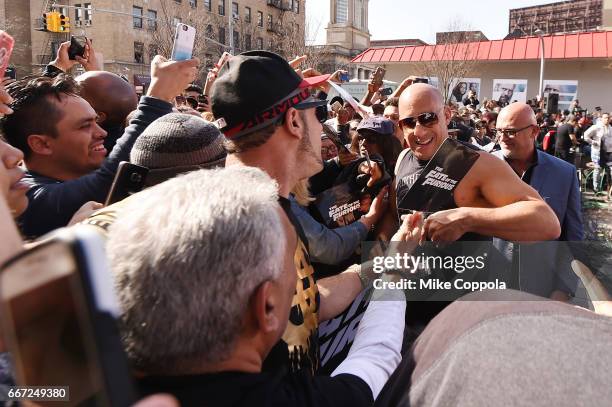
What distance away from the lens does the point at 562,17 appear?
65438 mm

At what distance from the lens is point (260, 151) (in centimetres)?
204

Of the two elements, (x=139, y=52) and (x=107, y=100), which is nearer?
(x=107, y=100)

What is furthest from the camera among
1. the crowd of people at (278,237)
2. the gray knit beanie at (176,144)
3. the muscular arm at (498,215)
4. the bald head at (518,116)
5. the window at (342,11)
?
the window at (342,11)

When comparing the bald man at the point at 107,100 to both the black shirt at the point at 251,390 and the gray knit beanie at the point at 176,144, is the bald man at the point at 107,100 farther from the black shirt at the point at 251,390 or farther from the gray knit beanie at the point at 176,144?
the black shirt at the point at 251,390

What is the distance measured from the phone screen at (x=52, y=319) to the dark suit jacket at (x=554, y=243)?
9.16 ft

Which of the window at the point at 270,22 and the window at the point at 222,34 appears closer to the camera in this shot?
the window at the point at 222,34

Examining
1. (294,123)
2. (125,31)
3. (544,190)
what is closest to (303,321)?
(294,123)

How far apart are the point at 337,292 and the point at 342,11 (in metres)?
78.7

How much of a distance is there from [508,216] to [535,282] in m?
1.23

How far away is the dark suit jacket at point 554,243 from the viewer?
3273 millimetres

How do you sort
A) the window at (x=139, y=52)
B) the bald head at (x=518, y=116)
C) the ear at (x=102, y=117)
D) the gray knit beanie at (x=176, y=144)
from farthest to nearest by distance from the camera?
the window at (x=139, y=52)
the bald head at (x=518, y=116)
the ear at (x=102, y=117)
the gray knit beanie at (x=176, y=144)

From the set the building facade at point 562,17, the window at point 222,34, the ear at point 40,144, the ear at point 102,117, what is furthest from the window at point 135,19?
the ear at point 40,144

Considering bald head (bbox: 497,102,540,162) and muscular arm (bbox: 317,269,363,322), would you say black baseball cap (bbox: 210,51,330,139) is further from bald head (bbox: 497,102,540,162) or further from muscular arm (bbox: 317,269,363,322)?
bald head (bbox: 497,102,540,162)

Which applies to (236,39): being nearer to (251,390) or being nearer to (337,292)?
(337,292)
